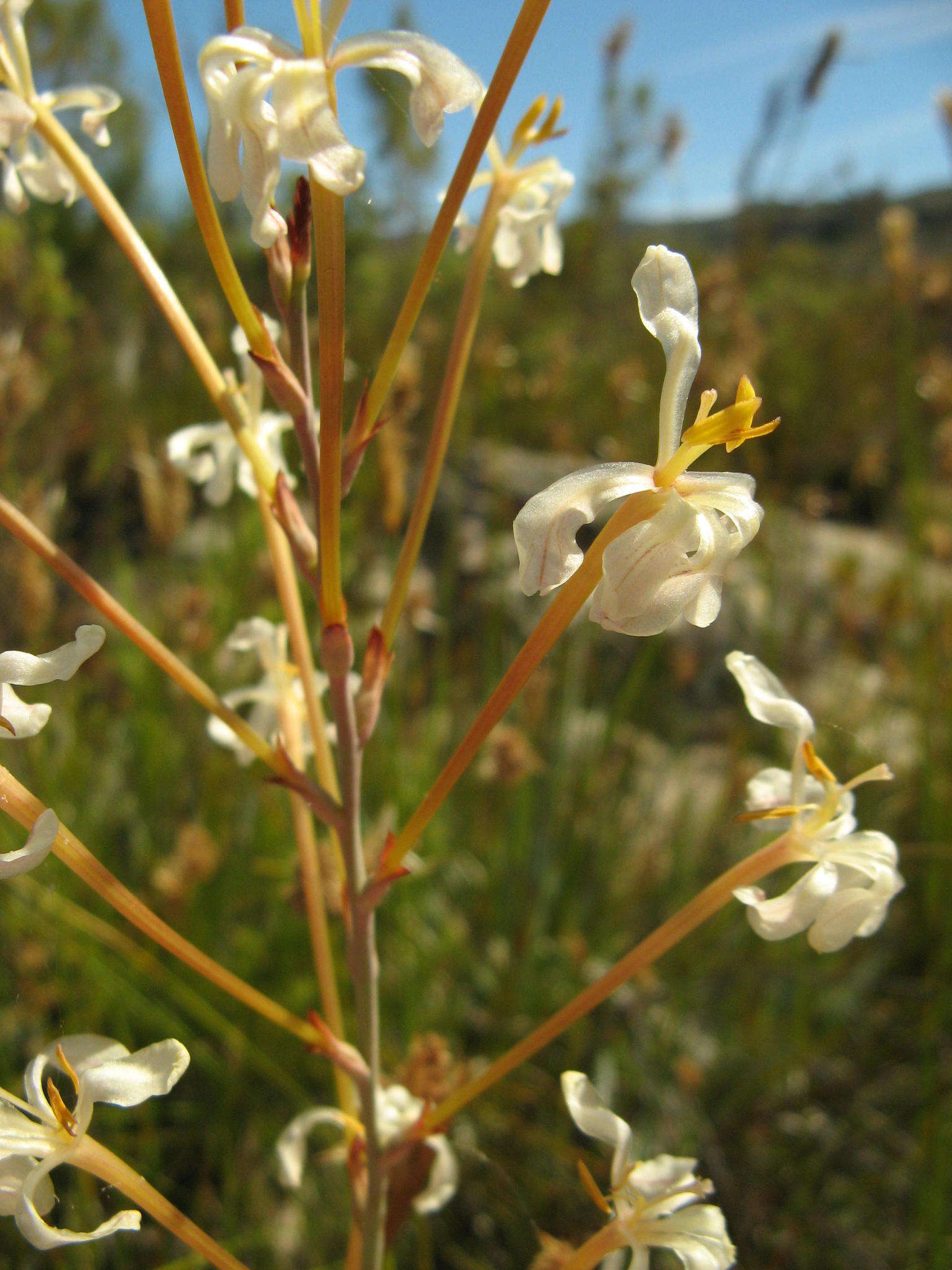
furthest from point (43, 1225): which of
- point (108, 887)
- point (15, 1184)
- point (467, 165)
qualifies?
point (467, 165)

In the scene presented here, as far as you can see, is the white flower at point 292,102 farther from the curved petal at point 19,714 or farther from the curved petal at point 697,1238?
the curved petal at point 697,1238

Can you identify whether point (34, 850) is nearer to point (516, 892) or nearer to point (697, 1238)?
point (697, 1238)

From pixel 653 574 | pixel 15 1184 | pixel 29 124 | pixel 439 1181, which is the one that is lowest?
pixel 439 1181

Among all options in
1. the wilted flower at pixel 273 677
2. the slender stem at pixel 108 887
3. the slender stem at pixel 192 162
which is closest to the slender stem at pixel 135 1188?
the slender stem at pixel 108 887

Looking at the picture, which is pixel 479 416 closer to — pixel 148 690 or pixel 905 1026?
pixel 148 690

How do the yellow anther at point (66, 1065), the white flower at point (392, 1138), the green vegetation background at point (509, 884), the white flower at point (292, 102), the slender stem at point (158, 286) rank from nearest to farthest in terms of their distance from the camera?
the white flower at point (292, 102) → the yellow anther at point (66, 1065) → the slender stem at point (158, 286) → the white flower at point (392, 1138) → the green vegetation background at point (509, 884)

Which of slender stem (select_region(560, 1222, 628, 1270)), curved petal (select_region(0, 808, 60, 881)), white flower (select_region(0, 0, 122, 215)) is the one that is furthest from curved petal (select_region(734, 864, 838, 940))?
white flower (select_region(0, 0, 122, 215))
